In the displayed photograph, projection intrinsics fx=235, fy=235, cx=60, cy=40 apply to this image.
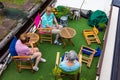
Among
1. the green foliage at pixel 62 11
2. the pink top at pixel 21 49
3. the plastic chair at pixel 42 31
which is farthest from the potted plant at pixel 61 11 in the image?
the pink top at pixel 21 49

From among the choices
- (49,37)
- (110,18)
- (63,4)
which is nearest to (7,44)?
(49,37)

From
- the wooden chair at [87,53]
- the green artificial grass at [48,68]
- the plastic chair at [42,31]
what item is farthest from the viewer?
the plastic chair at [42,31]

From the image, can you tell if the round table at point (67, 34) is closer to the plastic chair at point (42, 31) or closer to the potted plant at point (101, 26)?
the plastic chair at point (42, 31)

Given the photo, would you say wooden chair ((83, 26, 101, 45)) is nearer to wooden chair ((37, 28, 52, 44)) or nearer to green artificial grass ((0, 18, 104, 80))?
green artificial grass ((0, 18, 104, 80))

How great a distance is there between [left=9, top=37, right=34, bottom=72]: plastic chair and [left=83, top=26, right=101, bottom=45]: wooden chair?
2.40 m

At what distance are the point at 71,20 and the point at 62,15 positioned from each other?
0.56 m

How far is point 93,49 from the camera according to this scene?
8.07 meters

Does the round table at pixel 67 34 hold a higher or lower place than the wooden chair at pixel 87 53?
higher

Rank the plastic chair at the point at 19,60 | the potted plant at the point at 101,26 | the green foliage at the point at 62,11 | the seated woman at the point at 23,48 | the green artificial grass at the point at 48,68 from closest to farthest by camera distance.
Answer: the seated woman at the point at 23,48
the plastic chair at the point at 19,60
the green artificial grass at the point at 48,68
the potted plant at the point at 101,26
the green foliage at the point at 62,11

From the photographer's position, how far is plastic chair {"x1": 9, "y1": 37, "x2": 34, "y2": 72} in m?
6.92

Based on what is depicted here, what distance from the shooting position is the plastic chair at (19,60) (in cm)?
692

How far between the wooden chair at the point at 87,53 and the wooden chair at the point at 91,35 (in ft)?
1.40

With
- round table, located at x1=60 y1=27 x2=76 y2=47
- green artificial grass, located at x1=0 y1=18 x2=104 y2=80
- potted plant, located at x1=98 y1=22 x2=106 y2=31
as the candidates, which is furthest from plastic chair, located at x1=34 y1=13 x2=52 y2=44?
potted plant, located at x1=98 y1=22 x2=106 y2=31

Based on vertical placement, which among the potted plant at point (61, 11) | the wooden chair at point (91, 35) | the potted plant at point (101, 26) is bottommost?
the wooden chair at point (91, 35)
